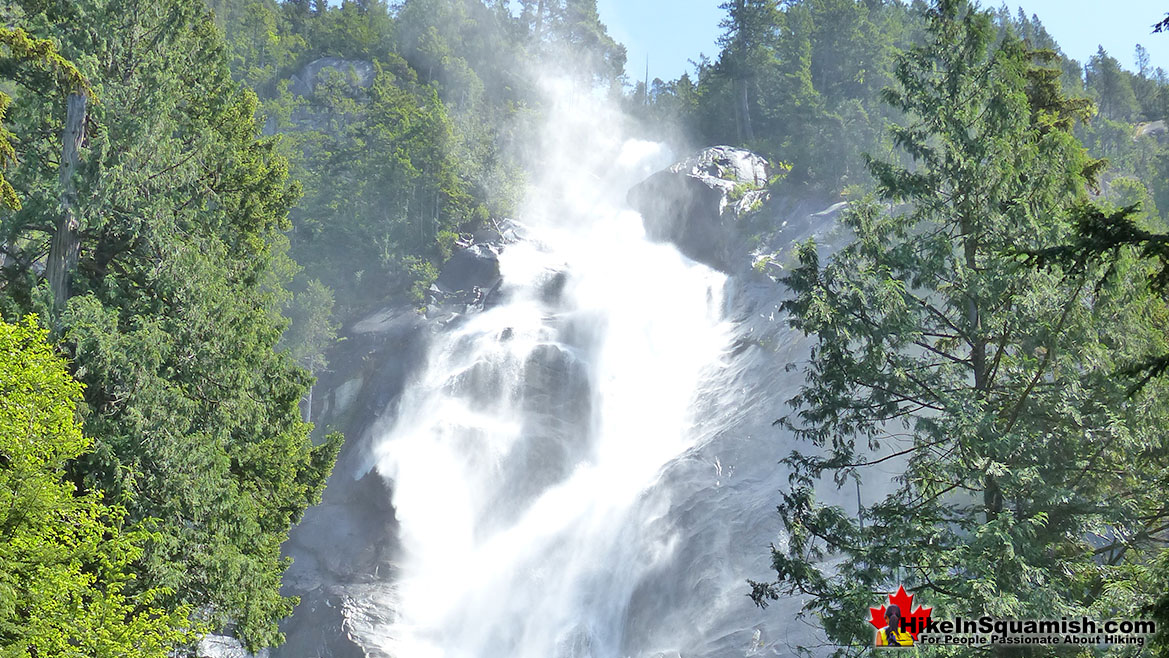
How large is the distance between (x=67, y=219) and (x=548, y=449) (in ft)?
93.2

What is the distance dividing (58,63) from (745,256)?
41.4 m

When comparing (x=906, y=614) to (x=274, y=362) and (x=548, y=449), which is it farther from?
(x=548, y=449)

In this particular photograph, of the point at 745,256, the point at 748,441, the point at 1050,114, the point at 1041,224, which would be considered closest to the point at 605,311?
the point at 745,256

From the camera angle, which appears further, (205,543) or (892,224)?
(892,224)

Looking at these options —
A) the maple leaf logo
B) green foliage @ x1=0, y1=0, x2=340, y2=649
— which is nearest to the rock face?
green foliage @ x1=0, y1=0, x2=340, y2=649

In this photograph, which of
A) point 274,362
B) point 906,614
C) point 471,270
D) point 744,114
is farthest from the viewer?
point 744,114

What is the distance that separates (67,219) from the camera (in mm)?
14695

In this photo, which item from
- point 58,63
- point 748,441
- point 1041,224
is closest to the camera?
point 58,63

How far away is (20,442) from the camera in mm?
11102

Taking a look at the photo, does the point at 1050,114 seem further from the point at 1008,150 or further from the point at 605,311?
the point at 605,311

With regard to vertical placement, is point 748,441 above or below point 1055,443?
below

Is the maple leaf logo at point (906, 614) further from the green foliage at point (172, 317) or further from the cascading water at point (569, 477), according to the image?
the cascading water at point (569, 477)

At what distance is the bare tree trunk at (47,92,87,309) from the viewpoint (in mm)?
14516

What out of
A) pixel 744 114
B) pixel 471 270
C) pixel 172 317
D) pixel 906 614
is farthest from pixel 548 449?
pixel 744 114
